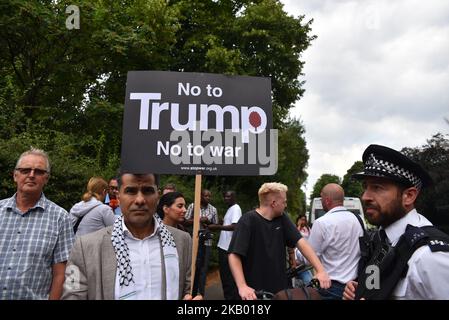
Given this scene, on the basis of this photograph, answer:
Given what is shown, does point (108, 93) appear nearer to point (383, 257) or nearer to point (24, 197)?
point (24, 197)

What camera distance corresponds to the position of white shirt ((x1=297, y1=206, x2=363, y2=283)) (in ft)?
16.4

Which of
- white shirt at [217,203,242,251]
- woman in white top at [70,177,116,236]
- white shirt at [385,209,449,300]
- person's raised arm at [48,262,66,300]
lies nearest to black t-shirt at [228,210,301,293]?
woman in white top at [70,177,116,236]

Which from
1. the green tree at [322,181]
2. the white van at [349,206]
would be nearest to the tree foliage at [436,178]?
the white van at [349,206]

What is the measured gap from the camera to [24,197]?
3463 mm

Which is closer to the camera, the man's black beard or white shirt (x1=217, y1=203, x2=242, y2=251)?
the man's black beard

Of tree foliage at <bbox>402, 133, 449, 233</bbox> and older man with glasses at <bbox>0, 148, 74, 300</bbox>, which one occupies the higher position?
tree foliage at <bbox>402, 133, 449, 233</bbox>

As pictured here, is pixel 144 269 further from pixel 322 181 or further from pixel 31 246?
pixel 322 181

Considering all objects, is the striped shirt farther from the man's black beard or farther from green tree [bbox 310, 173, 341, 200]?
green tree [bbox 310, 173, 341, 200]

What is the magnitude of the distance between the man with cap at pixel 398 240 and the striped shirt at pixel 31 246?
2.08m

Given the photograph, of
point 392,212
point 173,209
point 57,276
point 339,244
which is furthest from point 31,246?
point 339,244

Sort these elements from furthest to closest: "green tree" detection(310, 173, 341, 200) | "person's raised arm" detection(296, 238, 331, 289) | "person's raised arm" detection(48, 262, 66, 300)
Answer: "green tree" detection(310, 173, 341, 200), "person's raised arm" detection(296, 238, 331, 289), "person's raised arm" detection(48, 262, 66, 300)

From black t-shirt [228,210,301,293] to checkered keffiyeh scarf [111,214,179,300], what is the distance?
1.83 metres

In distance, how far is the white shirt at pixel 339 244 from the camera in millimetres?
4988
